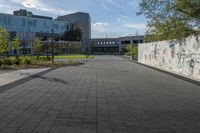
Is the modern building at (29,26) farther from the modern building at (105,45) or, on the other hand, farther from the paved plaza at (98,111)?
the paved plaza at (98,111)

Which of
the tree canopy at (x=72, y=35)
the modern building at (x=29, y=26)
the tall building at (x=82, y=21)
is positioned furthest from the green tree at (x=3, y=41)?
the tall building at (x=82, y=21)

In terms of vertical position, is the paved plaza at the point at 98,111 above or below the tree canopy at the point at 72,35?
below

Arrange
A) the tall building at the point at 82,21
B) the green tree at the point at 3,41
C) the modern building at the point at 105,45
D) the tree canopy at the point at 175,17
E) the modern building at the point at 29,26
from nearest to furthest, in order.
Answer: the tree canopy at the point at 175,17 < the green tree at the point at 3,41 < the modern building at the point at 29,26 < the modern building at the point at 105,45 < the tall building at the point at 82,21

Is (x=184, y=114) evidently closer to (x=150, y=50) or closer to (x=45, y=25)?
(x=150, y=50)

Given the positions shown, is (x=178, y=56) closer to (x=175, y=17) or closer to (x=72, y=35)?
(x=175, y=17)

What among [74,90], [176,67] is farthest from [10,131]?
[176,67]

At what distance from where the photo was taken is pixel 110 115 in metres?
8.74

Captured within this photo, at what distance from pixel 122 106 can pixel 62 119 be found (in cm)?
244

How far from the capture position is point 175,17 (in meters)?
19.8

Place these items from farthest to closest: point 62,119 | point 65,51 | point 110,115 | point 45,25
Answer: point 45,25 → point 65,51 → point 110,115 → point 62,119

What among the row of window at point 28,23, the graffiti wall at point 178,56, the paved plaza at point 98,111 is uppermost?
the row of window at point 28,23

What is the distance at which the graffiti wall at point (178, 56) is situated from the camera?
20.3m

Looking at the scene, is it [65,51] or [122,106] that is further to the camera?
[65,51]

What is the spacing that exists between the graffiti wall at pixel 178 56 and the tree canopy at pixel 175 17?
75 centimetres
